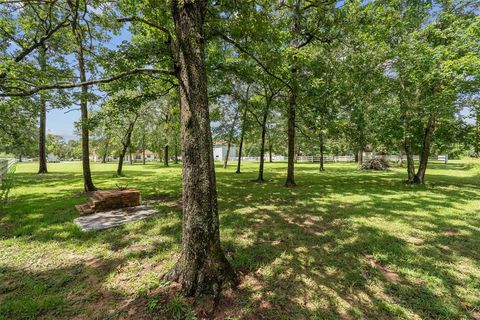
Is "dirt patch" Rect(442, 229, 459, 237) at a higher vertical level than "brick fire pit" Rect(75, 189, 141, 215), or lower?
lower

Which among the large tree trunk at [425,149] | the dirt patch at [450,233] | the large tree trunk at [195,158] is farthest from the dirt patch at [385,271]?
the large tree trunk at [425,149]

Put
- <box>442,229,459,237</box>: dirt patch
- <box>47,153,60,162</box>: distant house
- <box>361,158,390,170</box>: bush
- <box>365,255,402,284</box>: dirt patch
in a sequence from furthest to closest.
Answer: <box>47,153,60,162</box>: distant house < <box>361,158,390,170</box>: bush < <box>442,229,459,237</box>: dirt patch < <box>365,255,402,284</box>: dirt patch

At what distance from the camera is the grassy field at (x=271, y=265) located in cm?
253

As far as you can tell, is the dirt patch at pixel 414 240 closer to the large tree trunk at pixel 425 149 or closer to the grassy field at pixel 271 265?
the grassy field at pixel 271 265

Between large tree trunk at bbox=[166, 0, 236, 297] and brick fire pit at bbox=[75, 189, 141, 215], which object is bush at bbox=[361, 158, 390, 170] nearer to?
brick fire pit at bbox=[75, 189, 141, 215]

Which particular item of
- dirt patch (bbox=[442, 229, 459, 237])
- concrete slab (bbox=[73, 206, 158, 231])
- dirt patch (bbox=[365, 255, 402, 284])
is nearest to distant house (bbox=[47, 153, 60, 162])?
concrete slab (bbox=[73, 206, 158, 231])

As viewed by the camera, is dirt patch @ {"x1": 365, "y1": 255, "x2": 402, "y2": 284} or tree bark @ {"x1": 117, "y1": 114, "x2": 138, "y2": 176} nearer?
dirt patch @ {"x1": 365, "y1": 255, "x2": 402, "y2": 284}

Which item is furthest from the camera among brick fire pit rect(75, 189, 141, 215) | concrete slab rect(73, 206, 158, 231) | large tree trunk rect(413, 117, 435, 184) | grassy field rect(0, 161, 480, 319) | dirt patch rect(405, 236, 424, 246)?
large tree trunk rect(413, 117, 435, 184)

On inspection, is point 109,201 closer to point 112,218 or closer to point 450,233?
point 112,218

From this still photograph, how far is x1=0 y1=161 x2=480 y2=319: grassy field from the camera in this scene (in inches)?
99.7

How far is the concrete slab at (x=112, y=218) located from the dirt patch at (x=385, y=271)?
5.10 m

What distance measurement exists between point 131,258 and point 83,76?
26.9 ft

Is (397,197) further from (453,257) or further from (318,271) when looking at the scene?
(318,271)

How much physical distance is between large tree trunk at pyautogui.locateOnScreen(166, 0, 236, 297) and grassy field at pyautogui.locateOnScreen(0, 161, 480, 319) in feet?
1.06
